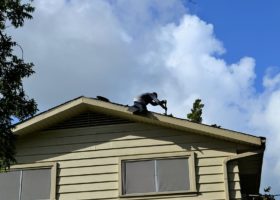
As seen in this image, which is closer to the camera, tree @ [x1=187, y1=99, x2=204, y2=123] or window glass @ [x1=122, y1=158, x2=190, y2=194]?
window glass @ [x1=122, y1=158, x2=190, y2=194]

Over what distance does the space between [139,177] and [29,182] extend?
3.14m

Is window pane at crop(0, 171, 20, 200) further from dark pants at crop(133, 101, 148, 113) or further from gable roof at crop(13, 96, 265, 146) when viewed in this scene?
dark pants at crop(133, 101, 148, 113)

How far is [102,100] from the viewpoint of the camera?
13547mm

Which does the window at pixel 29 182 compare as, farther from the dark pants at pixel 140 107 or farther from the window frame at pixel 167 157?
the dark pants at pixel 140 107

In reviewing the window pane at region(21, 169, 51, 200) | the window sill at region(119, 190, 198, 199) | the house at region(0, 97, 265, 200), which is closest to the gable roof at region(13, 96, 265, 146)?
the house at region(0, 97, 265, 200)

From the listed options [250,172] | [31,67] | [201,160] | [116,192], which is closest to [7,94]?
[31,67]

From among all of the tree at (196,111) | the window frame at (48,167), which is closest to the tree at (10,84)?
the window frame at (48,167)

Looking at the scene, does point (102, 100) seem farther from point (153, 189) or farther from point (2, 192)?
point (2, 192)

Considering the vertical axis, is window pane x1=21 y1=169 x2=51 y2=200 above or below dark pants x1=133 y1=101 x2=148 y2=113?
below

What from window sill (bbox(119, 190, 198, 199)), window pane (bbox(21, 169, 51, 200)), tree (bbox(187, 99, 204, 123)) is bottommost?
window sill (bbox(119, 190, 198, 199))

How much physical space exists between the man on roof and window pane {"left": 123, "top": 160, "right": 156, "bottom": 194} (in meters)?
1.42

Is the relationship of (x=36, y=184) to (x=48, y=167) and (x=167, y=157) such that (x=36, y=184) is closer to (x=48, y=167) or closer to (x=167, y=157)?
(x=48, y=167)

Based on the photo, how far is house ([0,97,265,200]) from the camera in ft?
41.1

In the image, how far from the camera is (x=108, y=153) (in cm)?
1334
